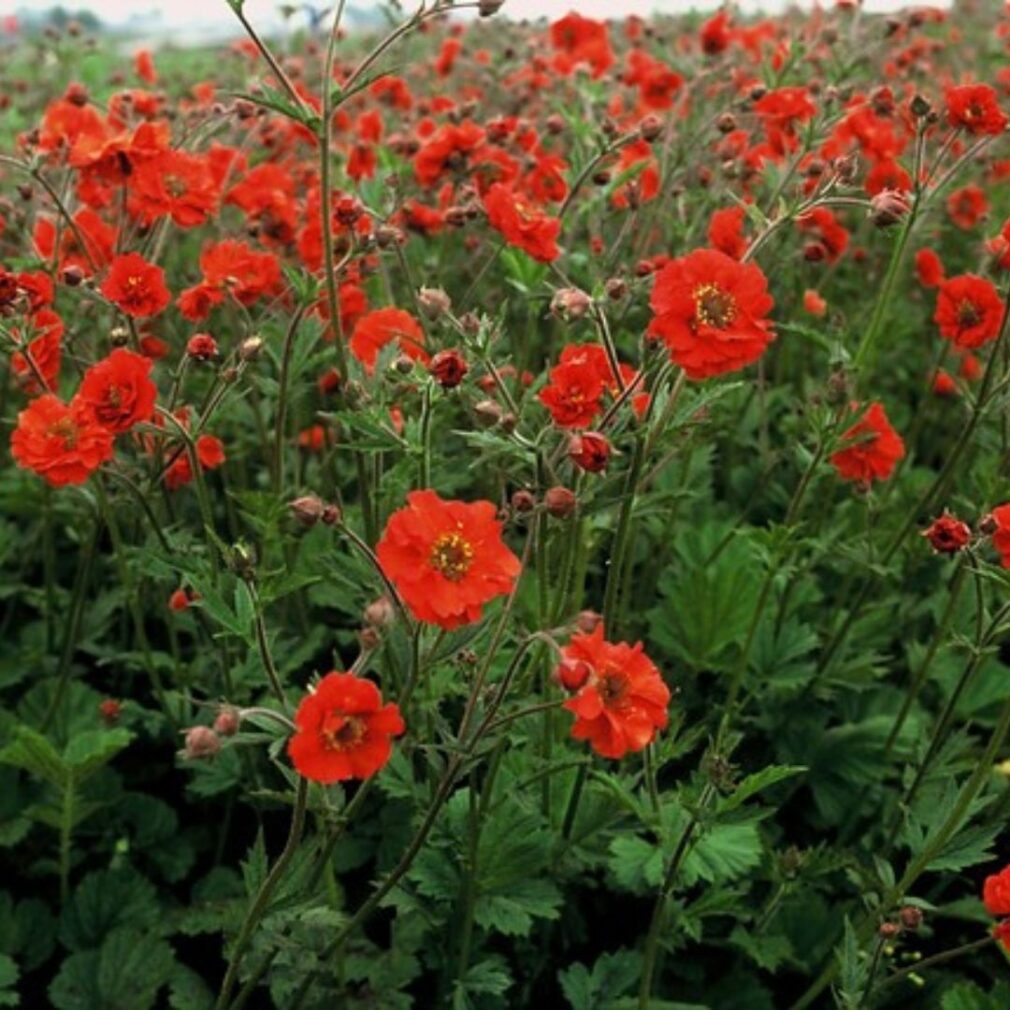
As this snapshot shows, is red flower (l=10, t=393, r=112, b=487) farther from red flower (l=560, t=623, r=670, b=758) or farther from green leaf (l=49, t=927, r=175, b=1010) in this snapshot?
green leaf (l=49, t=927, r=175, b=1010)

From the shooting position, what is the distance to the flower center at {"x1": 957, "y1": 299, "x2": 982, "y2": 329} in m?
2.76

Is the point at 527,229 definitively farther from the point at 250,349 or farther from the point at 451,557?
the point at 451,557

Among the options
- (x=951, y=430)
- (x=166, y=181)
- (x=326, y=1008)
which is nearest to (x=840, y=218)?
(x=951, y=430)

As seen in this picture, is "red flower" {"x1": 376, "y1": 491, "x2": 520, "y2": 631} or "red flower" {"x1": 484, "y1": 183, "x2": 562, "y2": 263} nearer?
"red flower" {"x1": 376, "y1": 491, "x2": 520, "y2": 631}

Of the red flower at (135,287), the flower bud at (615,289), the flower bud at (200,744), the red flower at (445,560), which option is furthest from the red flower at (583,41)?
the flower bud at (200,744)

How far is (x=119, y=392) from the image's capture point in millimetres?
2094

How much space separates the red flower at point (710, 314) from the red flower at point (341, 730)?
68cm

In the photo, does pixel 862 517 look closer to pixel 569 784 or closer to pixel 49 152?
pixel 569 784

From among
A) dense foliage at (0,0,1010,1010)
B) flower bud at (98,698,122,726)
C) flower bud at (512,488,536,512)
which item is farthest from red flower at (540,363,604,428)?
flower bud at (98,698,122,726)

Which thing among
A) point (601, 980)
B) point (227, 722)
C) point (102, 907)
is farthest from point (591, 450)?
point (102, 907)

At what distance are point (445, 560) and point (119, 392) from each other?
707mm

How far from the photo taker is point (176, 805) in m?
3.13

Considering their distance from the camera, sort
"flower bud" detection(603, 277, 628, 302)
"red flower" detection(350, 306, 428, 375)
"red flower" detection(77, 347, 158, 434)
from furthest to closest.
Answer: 1. "red flower" detection(350, 306, 428, 375)
2. "flower bud" detection(603, 277, 628, 302)
3. "red flower" detection(77, 347, 158, 434)

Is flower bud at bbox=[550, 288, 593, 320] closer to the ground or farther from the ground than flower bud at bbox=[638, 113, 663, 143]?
closer to the ground
